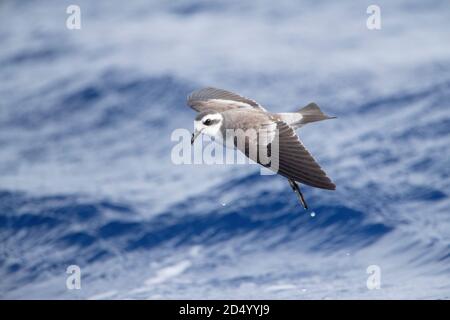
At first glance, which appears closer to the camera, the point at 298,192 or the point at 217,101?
the point at 298,192

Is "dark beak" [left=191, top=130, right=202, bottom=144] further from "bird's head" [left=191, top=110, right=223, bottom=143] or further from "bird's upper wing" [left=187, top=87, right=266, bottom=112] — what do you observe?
"bird's upper wing" [left=187, top=87, right=266, bottom=112]

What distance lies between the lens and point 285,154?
15.6 feet

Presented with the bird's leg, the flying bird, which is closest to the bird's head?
the flying bird

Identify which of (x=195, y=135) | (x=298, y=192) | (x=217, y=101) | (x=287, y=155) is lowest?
(x=298, y=192)

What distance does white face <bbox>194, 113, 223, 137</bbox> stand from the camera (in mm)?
5328

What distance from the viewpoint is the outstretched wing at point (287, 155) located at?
4348 mm

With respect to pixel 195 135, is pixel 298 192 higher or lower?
lower

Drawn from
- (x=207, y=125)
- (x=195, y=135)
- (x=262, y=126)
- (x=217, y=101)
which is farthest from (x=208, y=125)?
(x=217, y=101)

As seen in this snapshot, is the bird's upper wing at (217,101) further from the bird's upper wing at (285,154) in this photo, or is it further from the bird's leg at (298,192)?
the bird's leg at (298,192)

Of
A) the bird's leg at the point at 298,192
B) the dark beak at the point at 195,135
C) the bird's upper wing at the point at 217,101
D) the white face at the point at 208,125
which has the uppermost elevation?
the bird's upper wing at the point at 217,101

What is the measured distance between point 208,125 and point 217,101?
777mm

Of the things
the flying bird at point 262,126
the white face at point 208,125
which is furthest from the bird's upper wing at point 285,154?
the white face at point 208,125

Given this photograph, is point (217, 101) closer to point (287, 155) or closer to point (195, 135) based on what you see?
point (195, 135)

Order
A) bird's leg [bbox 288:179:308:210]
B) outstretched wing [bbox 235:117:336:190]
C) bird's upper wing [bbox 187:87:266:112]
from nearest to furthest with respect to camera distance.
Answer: outstretched wing [bbox 235:117:336:190] < bird's leg [bbox 288:179:308:210] < bird's upper wing [bbox 187:87:266:112]
